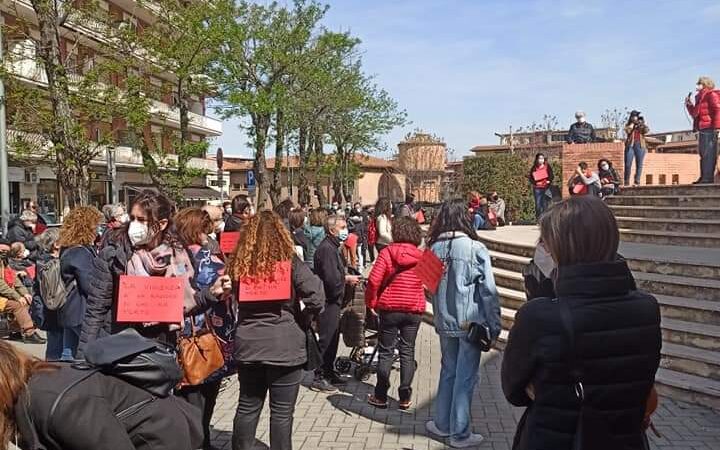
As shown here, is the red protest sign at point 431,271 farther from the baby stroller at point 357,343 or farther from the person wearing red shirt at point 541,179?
the person wearing red shirt at point 541,179

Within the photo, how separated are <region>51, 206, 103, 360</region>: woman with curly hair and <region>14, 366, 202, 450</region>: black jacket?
3.58m

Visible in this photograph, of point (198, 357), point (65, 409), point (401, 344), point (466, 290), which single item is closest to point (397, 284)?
point (401, 344)

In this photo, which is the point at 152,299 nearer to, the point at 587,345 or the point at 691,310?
the point at 587,345

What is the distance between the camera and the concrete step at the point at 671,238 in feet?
32.0

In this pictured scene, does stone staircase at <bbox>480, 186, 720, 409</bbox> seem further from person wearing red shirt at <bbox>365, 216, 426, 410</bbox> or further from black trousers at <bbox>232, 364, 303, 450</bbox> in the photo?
black trousers at <bbox>232, 364, 303, 450</bbox>

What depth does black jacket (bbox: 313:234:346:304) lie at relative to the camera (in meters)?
6.70

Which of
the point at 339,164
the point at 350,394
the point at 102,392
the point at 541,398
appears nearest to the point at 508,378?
the point at 541,398

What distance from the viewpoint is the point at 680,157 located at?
21.0 metres

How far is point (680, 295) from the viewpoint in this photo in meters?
7.49

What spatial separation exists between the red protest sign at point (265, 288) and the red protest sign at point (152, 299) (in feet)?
1.33

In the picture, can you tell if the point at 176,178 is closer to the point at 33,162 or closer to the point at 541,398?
the point at 33,162

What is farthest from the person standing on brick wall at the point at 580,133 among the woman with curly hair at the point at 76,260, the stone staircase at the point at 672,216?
the woman with curly hair at the point at 76,260

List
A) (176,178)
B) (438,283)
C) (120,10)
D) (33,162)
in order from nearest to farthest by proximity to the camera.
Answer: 1. (438,283)
2. (33,162)
3. (176,178)
4. (120,10)

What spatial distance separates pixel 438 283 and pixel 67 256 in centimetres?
324
